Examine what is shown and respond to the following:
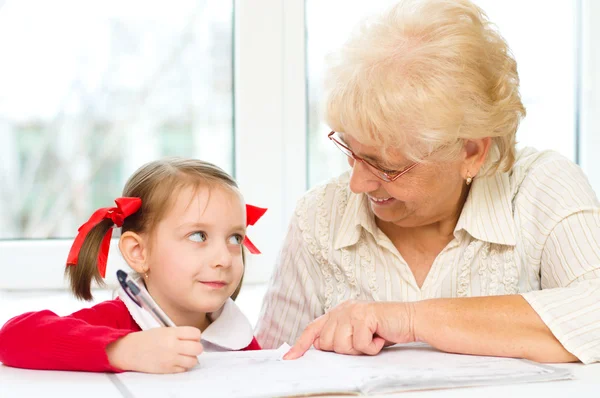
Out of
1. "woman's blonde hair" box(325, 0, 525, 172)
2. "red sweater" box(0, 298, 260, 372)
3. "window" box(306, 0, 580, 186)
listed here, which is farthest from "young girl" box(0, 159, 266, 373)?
"window" box(306, 0, 580, 186)

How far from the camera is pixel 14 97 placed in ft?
7.94

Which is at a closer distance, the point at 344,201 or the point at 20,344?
the point at 20,344

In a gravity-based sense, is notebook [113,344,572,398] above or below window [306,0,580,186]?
below

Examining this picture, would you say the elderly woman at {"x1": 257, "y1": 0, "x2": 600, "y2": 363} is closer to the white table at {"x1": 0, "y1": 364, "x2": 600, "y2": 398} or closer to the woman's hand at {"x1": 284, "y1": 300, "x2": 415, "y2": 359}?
the woman's hand at {"x1": 284, "y1": 300, "x2": 415, "y2": 359}

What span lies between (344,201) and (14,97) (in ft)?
3.90

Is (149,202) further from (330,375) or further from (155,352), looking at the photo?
(330,375)

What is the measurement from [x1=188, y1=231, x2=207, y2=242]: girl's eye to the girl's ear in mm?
98

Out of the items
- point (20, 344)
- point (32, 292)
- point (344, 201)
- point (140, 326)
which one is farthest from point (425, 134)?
point (32, 292)

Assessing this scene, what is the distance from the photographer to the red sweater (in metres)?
1.17

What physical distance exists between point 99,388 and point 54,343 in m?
0.14

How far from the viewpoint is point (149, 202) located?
1500 millimetres

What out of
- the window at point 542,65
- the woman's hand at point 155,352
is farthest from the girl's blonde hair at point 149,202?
the window at point 542,65

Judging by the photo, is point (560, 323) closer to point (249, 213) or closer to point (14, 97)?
point (249, 213)

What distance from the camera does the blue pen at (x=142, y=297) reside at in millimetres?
1179
